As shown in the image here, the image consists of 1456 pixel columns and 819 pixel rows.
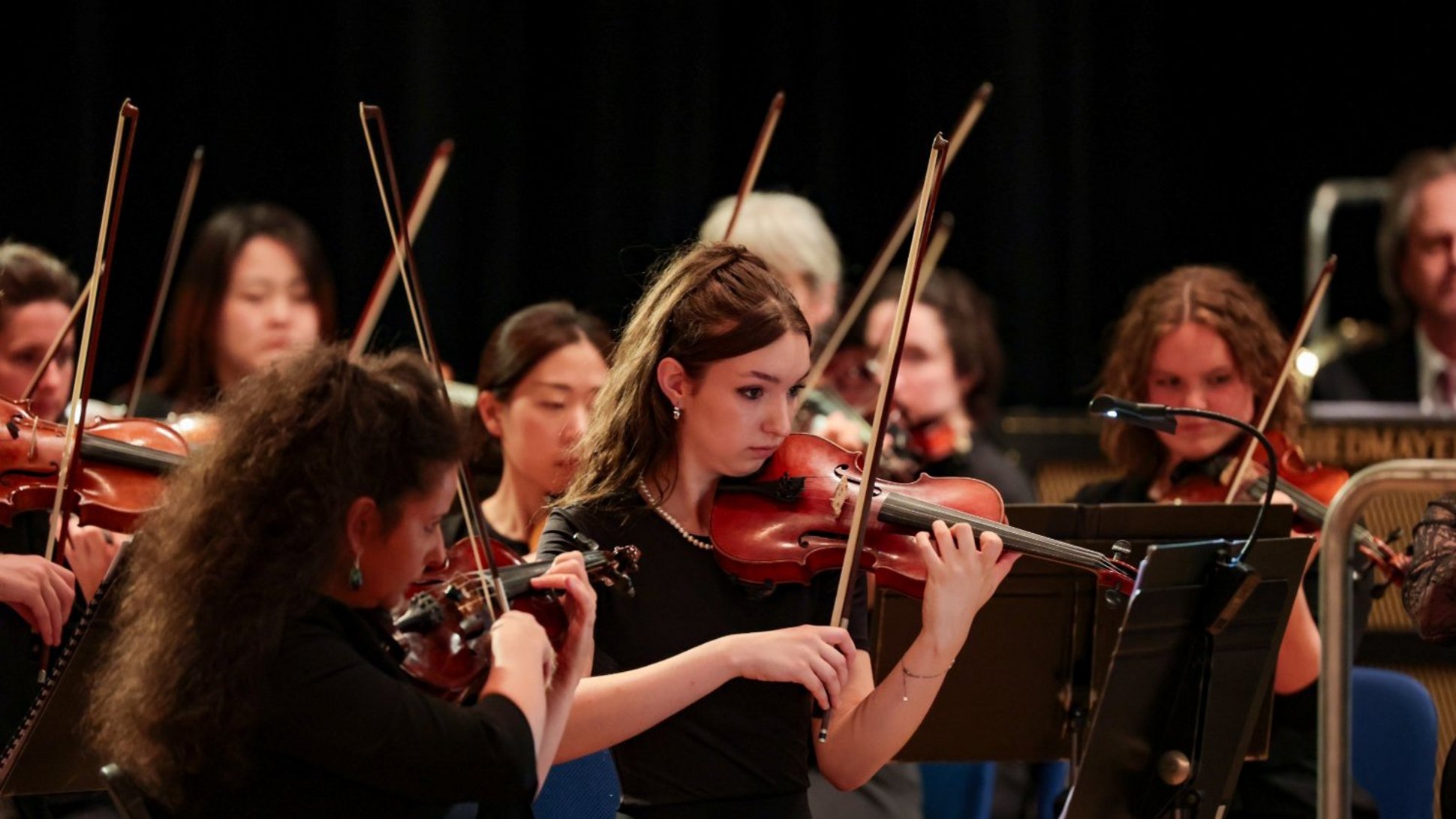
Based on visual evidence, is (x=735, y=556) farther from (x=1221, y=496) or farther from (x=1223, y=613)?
(x=1221, y=496)

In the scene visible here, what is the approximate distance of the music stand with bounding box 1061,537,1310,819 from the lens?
5.89ft

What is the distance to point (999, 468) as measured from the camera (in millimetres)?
3500

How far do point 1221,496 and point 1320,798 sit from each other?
95 centimetres

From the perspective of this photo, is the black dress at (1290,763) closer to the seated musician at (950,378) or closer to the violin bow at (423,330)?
the seated musician at (950,378)

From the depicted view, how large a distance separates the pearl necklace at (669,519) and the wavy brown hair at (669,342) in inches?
0.8

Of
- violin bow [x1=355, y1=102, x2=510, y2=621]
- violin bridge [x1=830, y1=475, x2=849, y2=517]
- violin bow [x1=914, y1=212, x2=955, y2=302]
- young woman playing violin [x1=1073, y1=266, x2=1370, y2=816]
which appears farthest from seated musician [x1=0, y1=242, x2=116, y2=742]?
violin bow [x1=914, y1=212, x2=955, y2=302]

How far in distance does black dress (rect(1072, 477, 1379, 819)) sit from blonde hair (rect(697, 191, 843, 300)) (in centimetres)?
116

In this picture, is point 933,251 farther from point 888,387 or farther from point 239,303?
point 888,387

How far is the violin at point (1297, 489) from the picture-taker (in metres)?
2.36

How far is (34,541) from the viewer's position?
6.88 ft

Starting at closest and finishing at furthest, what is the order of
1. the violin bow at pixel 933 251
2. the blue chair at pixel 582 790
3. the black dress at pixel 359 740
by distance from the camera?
1. the black dress at pixel 359 740
2. the blue chair at pixel 582 790
3. the violin bow at pixel 933 251

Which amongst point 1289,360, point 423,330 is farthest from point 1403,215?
point 423,330

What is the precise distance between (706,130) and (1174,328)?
2.01 meters

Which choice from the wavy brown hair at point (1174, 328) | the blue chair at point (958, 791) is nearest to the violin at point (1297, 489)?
the wavy brown hair at point (1174, 328)
